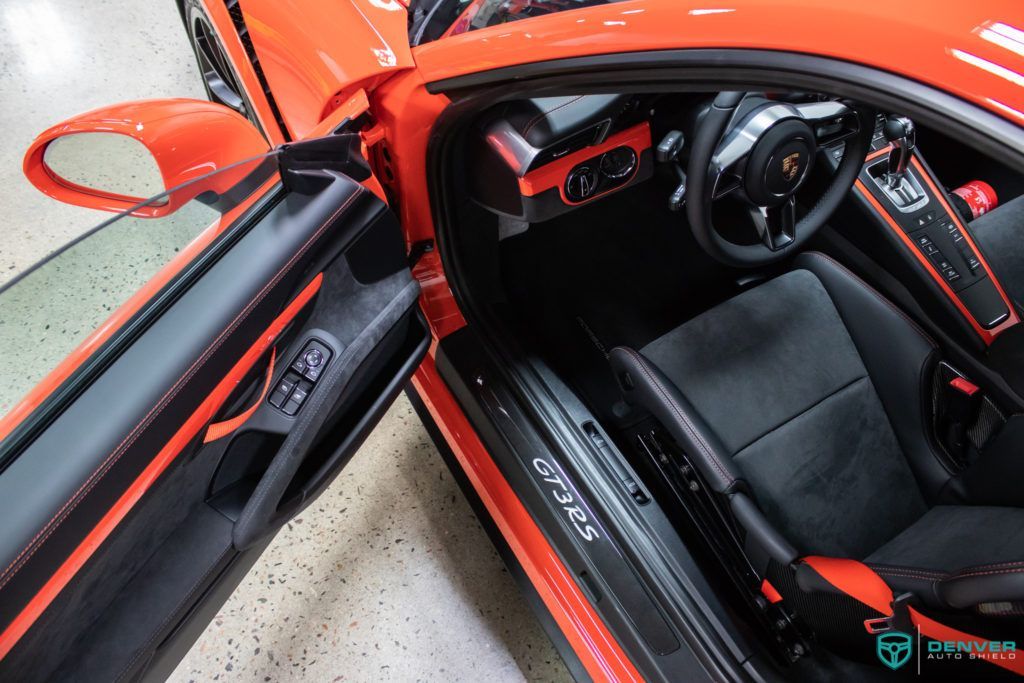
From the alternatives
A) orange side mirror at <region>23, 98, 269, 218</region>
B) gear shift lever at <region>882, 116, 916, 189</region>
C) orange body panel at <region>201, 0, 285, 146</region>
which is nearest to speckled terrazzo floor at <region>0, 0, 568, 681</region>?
orange body panel at <region>201, 0, 285, 146</region>

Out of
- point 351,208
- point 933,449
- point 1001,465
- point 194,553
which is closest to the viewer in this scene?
point 194,553

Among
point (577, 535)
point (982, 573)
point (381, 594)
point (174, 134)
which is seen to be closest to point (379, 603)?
point (381, 594)

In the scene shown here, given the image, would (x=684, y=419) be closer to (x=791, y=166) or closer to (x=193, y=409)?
(x=791, y=166)

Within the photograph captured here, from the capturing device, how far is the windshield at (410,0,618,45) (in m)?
0.98

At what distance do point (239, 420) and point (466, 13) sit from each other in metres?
0.78

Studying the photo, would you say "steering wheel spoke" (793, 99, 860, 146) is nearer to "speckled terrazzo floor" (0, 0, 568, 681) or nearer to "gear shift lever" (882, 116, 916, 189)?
"gear shift lever" (882, 116, 916, 189)

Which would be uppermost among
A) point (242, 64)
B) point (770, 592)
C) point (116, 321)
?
point (242, 64)

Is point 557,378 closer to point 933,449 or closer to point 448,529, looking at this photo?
point 448,529

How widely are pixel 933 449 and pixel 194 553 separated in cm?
137

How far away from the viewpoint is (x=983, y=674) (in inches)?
34.7

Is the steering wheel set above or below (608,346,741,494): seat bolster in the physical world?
above

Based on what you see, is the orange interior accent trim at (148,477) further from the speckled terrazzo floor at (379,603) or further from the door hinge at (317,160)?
the speckled terrazzo floor at (379,603)

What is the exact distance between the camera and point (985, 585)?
2.71 feet

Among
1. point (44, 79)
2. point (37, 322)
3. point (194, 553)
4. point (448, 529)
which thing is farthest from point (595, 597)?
point (44, 79)
